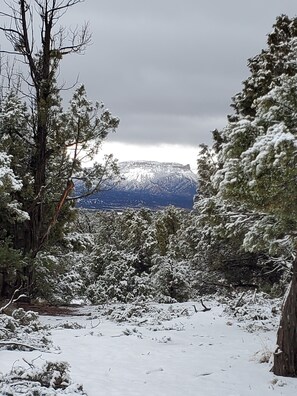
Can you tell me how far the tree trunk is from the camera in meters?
7.04

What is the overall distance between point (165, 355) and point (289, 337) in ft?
9.19

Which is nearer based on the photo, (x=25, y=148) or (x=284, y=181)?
(x=284, y=181)

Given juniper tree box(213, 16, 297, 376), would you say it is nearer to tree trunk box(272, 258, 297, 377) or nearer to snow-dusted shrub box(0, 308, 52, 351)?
tree trunk box(272, 258, 297, 377)

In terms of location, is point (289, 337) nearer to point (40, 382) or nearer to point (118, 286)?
point (40, 382)

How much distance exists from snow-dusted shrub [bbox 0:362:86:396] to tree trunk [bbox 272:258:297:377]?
3.12 m

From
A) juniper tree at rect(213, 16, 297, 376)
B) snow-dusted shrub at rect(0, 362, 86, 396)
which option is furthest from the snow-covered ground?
juniper tree at rect(213, 16, 297, 376)

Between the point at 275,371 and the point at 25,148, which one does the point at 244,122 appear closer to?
the point at 275,371

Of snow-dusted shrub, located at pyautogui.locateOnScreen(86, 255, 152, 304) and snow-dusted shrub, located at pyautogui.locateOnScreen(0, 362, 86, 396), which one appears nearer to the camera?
snow-dusted shrub, located at pyautogui.locateOnScreen(0, 362, 86, 396)

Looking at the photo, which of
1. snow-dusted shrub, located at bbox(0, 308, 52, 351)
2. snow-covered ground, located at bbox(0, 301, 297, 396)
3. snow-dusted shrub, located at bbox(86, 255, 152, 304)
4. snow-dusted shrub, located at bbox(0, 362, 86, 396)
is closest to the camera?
snow-dusted shrub, located at bbox(0, 362, 86, 396)

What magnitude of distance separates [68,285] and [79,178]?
5.45 meters

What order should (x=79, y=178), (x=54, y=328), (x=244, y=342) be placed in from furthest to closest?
(x=79, y=178)
(x=54, y=328)
(x=244, y=342)

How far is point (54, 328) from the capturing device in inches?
465

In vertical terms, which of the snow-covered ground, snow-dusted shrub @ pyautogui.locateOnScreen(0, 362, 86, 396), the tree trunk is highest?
the tree trunk

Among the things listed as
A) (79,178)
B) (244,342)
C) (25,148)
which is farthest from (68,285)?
(244,342)
